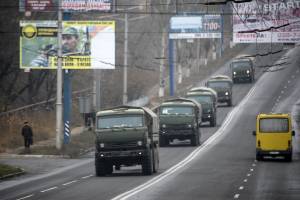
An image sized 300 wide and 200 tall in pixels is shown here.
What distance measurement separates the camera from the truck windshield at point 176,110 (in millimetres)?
55287

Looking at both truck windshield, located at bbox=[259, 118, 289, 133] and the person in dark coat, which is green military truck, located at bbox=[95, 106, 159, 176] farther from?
the person in dark coat

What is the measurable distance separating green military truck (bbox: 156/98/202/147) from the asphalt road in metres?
0.86

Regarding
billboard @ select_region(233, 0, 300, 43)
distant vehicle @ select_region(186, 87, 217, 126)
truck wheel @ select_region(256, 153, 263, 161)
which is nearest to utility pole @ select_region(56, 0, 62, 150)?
billboard @ select_region(233, 0, 300, 43)

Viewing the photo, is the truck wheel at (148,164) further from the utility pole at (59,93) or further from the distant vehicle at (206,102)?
the distant vehicle at (206,102)

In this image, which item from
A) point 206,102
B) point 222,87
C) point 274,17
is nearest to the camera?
point 274,17

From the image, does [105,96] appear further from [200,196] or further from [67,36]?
[200,196]

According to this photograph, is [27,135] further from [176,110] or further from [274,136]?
[274,136]

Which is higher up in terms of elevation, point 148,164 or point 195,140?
point 148,164

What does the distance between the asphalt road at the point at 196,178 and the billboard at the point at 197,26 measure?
15249mm

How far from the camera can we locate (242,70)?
9900 centimetres

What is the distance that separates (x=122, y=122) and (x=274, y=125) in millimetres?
11860

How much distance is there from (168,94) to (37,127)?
33.2 meters

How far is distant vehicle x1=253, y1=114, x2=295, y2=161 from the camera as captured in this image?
151 ft

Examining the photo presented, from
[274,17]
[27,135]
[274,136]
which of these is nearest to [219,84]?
[274,17]
